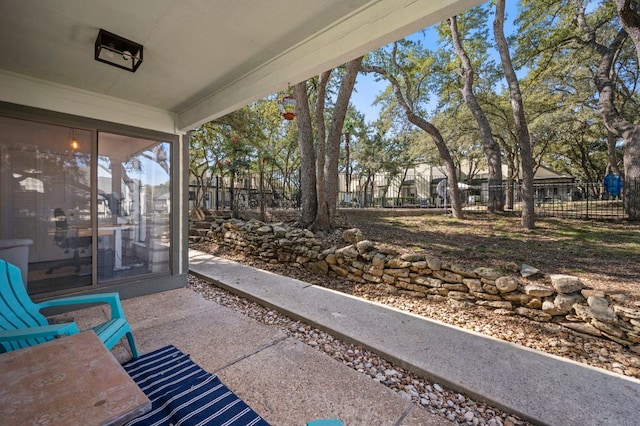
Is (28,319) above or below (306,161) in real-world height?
below

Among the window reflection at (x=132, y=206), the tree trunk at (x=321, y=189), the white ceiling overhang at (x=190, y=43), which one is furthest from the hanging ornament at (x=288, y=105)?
the tree trunk at (x=321, y=189)

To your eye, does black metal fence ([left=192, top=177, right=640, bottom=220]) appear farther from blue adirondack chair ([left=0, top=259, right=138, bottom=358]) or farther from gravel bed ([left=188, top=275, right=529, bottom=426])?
blue adirondack chair ([left=0, top=259, right=138, bottom=358])

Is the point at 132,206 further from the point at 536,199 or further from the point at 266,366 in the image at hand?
the point at 536,199

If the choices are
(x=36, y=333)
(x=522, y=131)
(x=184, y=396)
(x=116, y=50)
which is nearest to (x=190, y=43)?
(x=116, y=50)

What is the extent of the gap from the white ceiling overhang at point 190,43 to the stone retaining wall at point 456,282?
283cm

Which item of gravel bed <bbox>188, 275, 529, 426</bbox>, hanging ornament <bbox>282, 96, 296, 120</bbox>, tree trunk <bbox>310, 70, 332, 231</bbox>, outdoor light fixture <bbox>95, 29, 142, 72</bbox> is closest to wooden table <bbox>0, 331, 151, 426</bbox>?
gravel bed <bbox>188, 275, 529, 426</bbox>

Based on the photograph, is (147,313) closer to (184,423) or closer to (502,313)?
(184,423)

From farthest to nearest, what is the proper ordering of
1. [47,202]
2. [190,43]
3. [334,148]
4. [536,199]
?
[536,199]
[334,148]
[47,202]
[190,43]

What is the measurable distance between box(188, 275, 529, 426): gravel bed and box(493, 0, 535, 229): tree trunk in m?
5.94

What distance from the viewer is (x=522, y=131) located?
706 cm

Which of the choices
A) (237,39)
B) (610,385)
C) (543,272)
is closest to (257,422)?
(610,385)

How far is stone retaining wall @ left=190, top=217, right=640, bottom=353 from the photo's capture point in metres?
2.64

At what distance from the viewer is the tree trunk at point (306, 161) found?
21.1ft

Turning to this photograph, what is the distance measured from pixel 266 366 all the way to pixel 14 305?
1961mm
